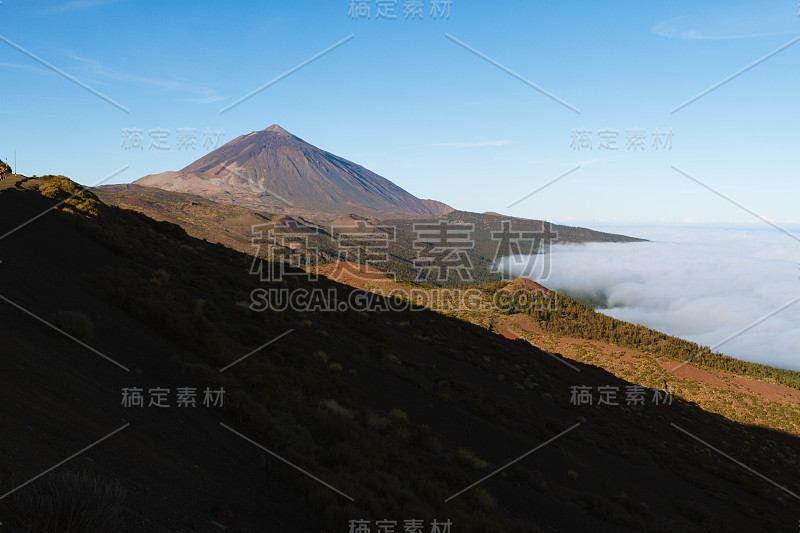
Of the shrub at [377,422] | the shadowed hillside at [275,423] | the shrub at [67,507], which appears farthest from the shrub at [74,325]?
the shrub at [377,422]

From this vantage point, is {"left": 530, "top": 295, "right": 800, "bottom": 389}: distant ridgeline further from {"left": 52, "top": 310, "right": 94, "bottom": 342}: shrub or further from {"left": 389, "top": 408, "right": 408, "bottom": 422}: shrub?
{"left": 52, "top": 310, "right": 94, "bottom": 342}: shrub

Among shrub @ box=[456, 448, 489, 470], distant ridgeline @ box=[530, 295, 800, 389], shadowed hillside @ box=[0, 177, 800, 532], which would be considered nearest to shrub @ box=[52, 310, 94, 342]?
shadowed hillside @ box=[0, 177, 800, 532]

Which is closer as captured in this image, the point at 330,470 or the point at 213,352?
the point at 330,470

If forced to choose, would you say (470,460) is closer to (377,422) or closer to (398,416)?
(398,416)

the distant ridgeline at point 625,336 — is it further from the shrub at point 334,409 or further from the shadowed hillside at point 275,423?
the shrub at point 334,409

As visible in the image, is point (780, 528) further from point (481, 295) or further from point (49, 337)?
point (481, 295)

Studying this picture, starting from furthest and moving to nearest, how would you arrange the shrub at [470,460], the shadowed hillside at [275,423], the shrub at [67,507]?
1. the shrub at [470,460]
2. the shadowed hillside at [275,423]
3. the shrub at [67,507]

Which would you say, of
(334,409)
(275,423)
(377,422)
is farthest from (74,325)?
(377,422)

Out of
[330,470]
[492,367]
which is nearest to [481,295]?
[492,367]
